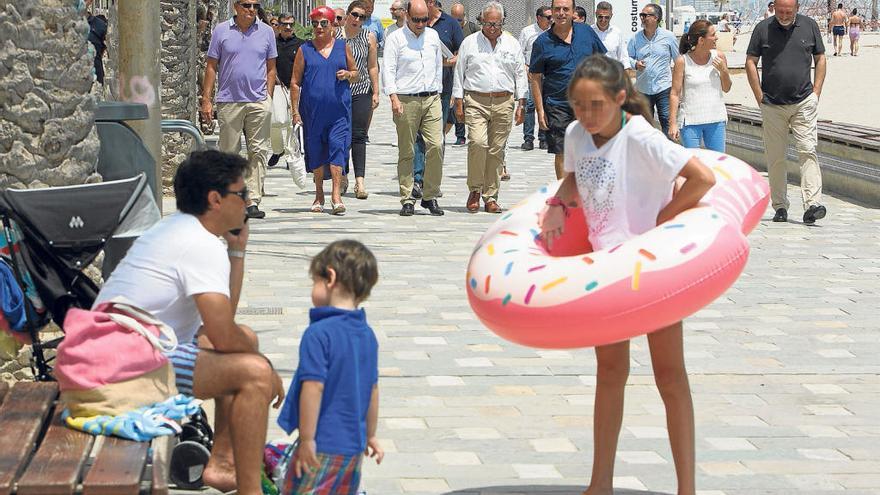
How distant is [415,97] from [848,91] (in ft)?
84.3

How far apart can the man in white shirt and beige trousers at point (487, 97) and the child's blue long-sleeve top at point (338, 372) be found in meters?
8.90

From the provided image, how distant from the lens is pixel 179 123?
7.36m

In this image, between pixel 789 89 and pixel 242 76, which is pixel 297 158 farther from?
pixel 789 89

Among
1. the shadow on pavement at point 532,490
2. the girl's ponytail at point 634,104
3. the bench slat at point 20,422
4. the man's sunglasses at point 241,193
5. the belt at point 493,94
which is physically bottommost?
the shadow on pavement at point 532,490

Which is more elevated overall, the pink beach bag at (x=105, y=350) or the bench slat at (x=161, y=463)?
the pink beach bag at (x=105, y=350)

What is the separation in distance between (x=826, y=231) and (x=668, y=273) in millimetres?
8124

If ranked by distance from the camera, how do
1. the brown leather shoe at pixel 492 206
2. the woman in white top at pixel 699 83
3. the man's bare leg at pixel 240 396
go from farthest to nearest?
the brown leather shoe at pixel 492 206
the woman in white top at pixel 699 83
the man's bare leg at pixel 240 396

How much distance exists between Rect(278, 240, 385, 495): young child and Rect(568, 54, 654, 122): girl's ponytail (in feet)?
3.47

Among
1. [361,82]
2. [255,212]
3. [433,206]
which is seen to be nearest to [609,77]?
[255,212]

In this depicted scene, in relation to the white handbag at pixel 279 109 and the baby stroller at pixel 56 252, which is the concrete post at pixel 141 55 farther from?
→ the white handbag at pixel 279 109

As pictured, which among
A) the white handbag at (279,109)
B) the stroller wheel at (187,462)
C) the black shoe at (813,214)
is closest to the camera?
the stroller wheel at (187,462)

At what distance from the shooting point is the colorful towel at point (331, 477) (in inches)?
176

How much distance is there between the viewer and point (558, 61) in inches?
514

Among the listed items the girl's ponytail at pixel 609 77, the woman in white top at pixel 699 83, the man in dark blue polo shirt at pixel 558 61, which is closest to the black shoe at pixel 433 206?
the man in dark blue polo shirt at pixel 558 61
